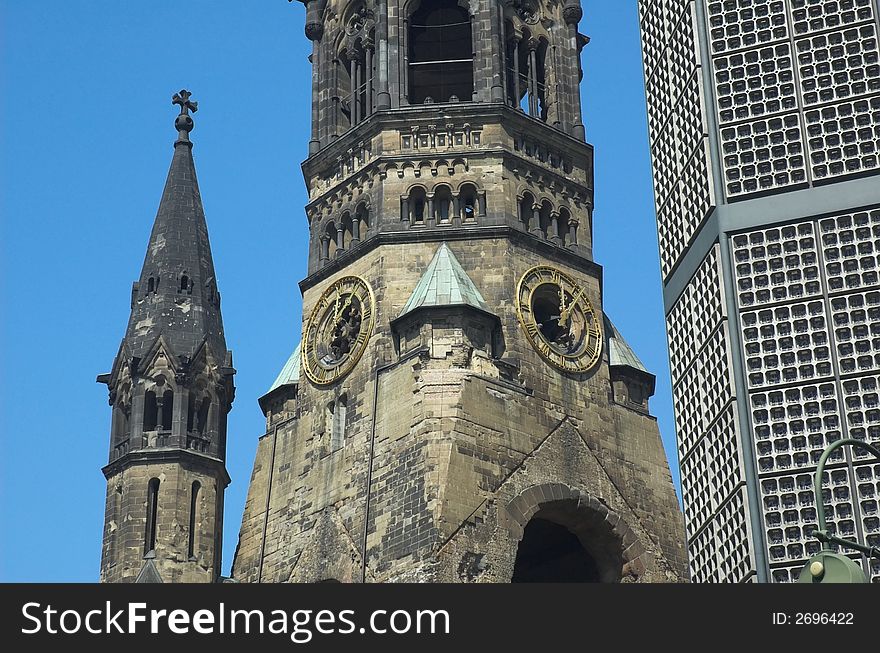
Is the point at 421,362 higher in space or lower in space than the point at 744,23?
lower

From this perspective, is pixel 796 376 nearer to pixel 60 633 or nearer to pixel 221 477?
pixel 60 633

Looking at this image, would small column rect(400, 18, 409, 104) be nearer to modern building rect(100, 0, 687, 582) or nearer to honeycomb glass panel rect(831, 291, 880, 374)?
modern building rect(100, 0, 687, 582)

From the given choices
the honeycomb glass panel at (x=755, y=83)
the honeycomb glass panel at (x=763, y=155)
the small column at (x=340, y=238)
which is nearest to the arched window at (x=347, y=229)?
the small column at (x=340, y=238)

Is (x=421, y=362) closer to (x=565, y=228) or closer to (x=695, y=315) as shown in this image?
(x=565, y=228)

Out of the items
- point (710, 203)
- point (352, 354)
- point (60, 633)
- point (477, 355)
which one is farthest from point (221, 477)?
point (60, 633)

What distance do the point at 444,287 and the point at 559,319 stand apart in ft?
13.7

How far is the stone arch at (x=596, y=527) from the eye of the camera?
2064 inches

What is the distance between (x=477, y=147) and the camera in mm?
58031

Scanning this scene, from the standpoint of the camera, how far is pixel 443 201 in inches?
2261

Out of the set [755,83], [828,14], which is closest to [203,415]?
[755,83]

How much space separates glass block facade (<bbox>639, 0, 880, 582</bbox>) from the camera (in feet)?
120

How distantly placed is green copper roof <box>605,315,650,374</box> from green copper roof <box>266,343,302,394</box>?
923cm

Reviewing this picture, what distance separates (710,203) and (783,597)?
52.2ft

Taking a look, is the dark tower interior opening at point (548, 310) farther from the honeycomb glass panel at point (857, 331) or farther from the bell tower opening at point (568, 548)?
the honeycomb glass panel at point (857, 331)
